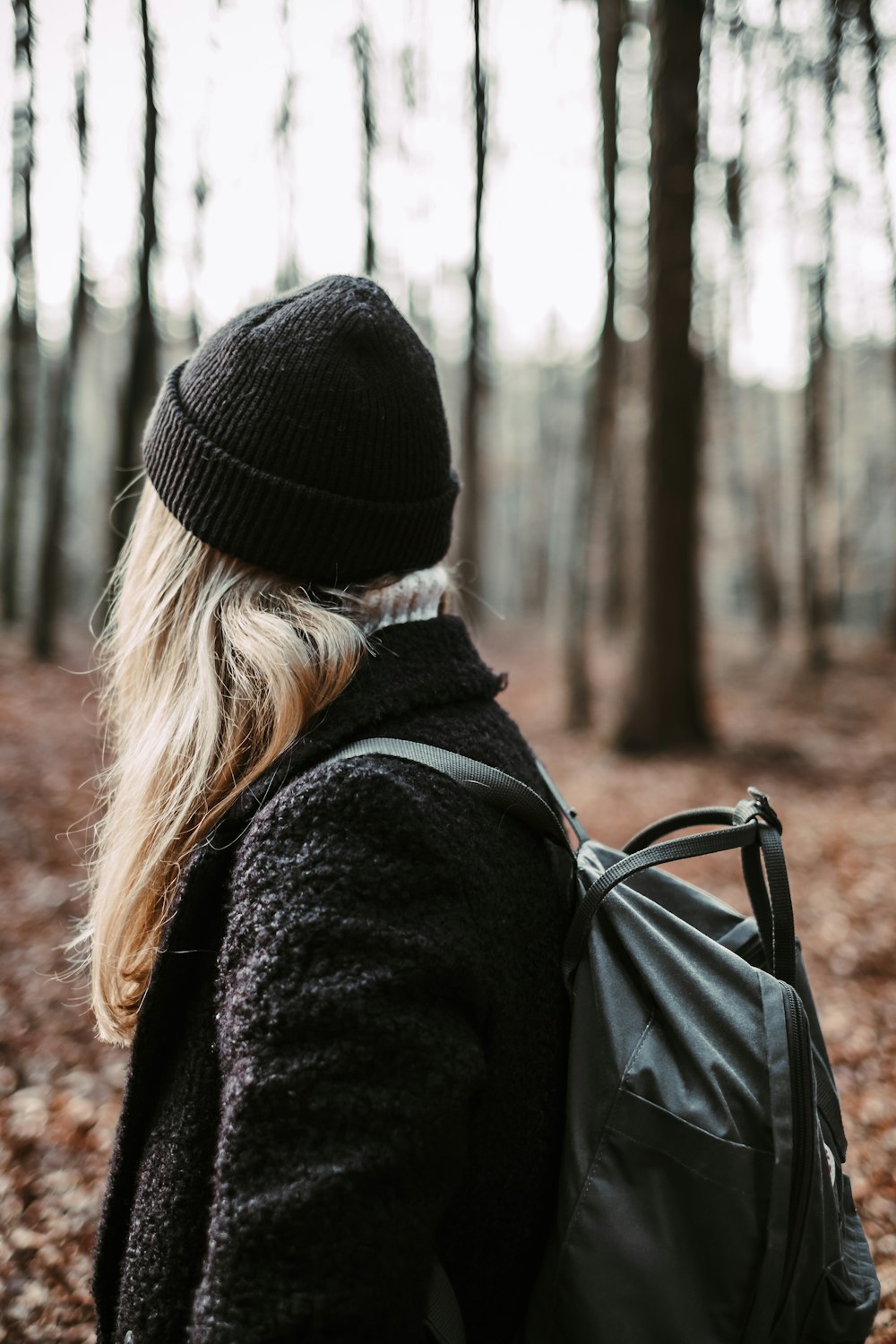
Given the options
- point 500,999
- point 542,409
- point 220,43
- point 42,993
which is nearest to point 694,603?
point 220,43

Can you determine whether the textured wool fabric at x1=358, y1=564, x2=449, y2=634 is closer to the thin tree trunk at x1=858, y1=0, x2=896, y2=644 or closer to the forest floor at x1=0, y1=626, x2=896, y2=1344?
the forest floor at x1=0, y1=626, x2=896, y2=1344

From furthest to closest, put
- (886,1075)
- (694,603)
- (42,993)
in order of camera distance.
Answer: (694,603) < (42,993) < (886,1075)

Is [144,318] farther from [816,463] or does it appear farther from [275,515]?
[816,463]

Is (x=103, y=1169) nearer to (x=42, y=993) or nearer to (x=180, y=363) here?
(x=42, y=993)

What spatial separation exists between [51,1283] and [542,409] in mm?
28722

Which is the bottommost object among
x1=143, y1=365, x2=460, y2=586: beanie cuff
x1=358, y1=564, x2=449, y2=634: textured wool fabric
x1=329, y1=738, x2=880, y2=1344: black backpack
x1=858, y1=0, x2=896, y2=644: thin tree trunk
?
x1=329, y1=738, x2=880, y2=1344: black backpack

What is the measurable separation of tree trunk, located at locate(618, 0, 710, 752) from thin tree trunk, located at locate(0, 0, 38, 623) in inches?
221

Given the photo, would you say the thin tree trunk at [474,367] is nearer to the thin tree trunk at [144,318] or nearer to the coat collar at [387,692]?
the thin tree trunk at [144,318]

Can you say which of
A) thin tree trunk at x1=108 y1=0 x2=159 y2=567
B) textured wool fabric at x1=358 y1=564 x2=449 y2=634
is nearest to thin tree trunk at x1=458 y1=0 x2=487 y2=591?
thin tree trunk at x1=108 y1=0 x2=159 y2=567

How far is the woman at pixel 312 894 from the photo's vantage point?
1054mm

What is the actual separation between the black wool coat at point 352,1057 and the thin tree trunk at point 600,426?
949cm

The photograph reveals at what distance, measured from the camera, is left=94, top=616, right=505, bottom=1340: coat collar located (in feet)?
4.16

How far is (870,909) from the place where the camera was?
18.5ft

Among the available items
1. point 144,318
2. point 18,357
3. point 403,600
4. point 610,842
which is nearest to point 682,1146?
point 403,600
